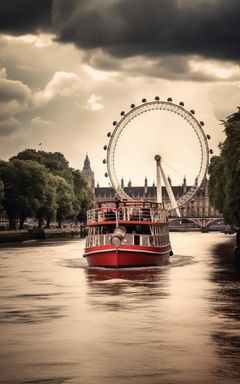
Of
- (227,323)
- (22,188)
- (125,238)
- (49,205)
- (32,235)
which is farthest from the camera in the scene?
(49,205)

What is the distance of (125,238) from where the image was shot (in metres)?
70.1

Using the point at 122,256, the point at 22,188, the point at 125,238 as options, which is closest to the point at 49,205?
the point at 22,188

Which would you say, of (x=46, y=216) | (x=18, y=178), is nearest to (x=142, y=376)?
(x=18, y=178)

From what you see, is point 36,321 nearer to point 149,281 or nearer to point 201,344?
point 201,344

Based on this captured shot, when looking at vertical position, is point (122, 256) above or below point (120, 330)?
above

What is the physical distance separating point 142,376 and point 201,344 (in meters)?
5.49

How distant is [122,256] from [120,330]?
1494 inches

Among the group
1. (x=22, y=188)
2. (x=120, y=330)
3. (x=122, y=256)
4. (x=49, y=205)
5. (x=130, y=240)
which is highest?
(x=22, y=188)

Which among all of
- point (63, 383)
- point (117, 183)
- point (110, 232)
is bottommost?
point (63, 383)

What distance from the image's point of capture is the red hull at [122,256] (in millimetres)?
69500

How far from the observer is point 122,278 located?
195 feet

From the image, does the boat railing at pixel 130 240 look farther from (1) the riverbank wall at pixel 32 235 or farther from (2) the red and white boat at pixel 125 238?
(1) the riverbank wall at pixel 32 235

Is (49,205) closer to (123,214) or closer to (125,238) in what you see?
(123,214)

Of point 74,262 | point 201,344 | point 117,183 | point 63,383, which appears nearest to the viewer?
point 63,383
